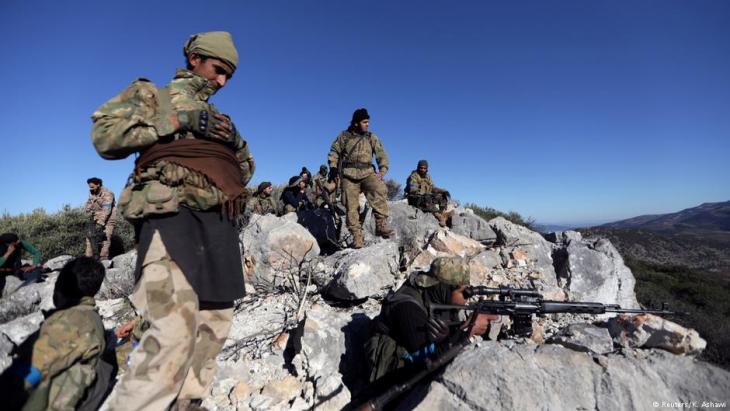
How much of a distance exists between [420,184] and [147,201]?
Result: 297 inches

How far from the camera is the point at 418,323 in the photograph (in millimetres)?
3033

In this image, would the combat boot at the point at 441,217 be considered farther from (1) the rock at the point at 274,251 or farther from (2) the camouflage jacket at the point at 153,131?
(2) the camouflage jacket at the point at 153,131

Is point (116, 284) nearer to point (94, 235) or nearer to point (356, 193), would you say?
point (94, 235)

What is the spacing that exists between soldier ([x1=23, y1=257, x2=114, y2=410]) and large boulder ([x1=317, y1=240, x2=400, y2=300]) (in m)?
2.27

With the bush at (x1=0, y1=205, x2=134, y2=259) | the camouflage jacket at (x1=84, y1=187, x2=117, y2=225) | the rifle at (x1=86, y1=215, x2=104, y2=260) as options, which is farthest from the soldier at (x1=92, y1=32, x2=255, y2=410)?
the bush at (x1=0, y1=205, x2=134, y2=259)

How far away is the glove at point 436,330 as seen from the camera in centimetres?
291

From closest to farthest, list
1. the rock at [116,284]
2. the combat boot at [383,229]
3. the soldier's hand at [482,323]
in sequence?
the soldier's hand at [482,323] < the rock at [116,284] < the combat boot at [383,229]

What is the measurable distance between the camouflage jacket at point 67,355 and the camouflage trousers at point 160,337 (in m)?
1.26

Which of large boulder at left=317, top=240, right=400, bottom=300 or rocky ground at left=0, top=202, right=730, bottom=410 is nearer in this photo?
rocky ground at left=0, top=202, right=730, bottom=410

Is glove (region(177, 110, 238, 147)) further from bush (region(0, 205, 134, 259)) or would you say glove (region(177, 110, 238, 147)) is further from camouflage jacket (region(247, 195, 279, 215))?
bush (region(0, 205, 134, 259))

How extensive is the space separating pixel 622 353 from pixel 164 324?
2.95 m

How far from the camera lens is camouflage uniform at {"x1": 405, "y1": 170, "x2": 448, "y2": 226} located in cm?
726

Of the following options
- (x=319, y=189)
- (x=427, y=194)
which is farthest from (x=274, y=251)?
(x=319, y=189)

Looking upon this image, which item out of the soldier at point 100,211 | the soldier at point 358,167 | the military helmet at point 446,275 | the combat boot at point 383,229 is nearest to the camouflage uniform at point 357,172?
the soldier at point 358,167
